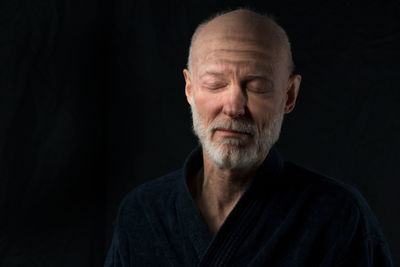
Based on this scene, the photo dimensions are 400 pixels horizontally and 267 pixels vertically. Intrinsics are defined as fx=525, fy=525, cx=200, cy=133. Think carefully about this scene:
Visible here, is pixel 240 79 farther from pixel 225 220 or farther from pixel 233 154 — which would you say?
pixel 225 220

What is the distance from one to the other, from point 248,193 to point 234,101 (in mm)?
327

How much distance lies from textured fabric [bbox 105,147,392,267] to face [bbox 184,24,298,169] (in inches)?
6.5

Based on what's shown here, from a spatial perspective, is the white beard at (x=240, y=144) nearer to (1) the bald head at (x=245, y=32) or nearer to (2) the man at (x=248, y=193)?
Answer: (2) the man at (x=248, y=193)

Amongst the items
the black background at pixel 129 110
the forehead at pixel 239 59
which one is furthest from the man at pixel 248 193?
the black background at pixel 129 110

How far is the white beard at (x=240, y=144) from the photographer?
5.29 feet

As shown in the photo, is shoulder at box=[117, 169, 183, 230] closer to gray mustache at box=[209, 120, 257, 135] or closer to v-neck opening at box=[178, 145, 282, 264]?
v-neck opening at box=[178, 145, 282, 264]

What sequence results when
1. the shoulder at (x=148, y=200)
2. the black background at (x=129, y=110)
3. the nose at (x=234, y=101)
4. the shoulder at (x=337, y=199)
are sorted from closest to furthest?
1. the nose at (x=234, y=101)
2. the shoulder at (x=337, y=199)
3. the shoulder at (x=148, y=200)
4. the black background at (x=129, y=110)

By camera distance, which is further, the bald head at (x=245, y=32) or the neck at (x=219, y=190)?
the neck at (x=219, y=190)

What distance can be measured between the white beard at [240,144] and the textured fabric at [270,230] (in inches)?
5.0

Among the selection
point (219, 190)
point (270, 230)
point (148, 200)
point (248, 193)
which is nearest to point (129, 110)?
point (148, 200)

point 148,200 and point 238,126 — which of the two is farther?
point 148,200

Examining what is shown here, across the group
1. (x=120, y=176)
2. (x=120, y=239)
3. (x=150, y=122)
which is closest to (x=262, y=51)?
(x=120, y=239)

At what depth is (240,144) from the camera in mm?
1618

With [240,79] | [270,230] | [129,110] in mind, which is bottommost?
[270,230]
